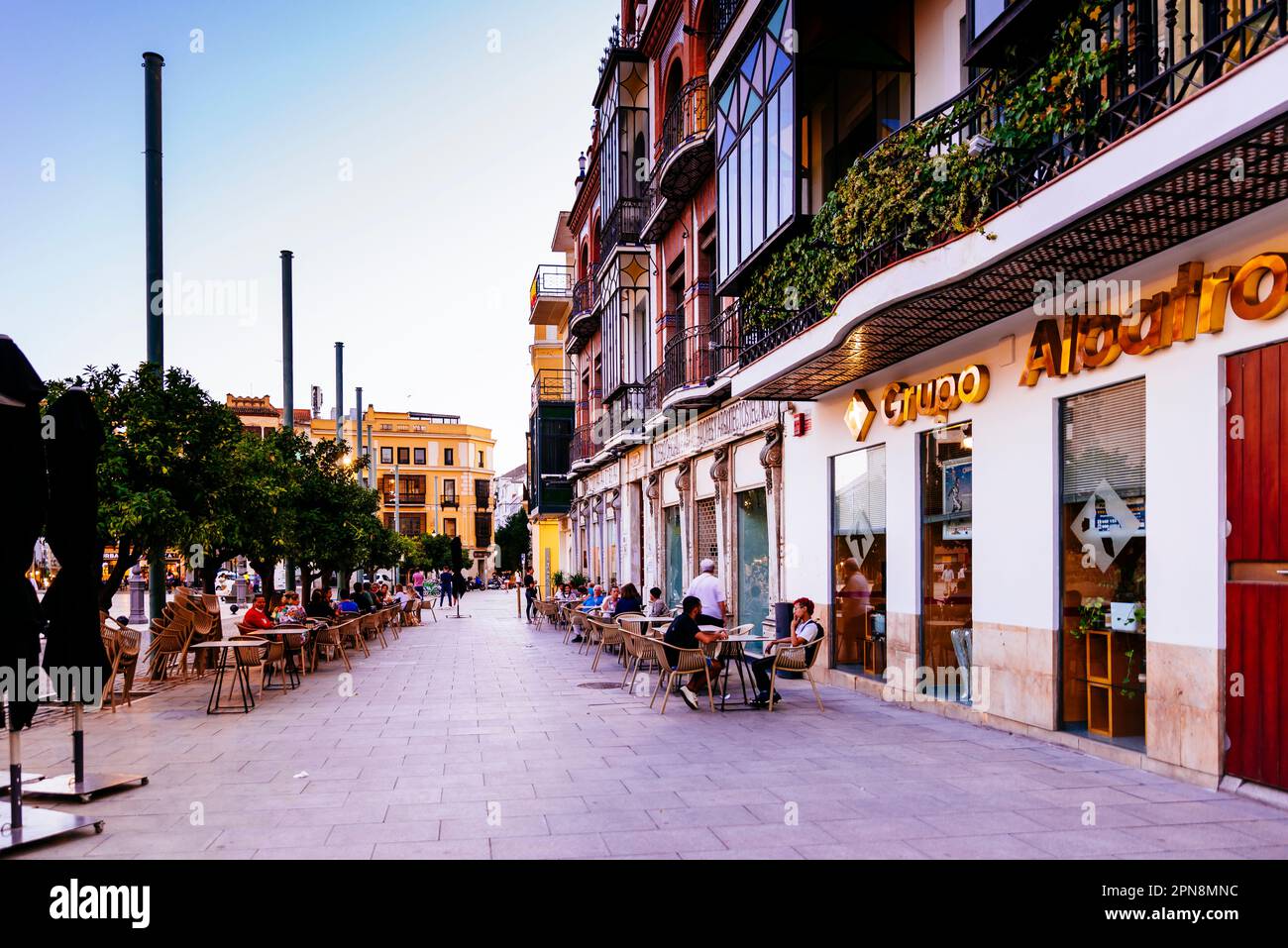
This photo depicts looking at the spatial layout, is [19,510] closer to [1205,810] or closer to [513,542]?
[1205,810]

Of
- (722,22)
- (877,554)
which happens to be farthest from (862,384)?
(722,22)

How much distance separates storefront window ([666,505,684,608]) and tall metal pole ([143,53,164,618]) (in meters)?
10.9

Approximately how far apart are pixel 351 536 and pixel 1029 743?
14558mm

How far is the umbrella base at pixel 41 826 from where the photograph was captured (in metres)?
5.69

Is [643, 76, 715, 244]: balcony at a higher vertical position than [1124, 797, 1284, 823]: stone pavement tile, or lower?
higher

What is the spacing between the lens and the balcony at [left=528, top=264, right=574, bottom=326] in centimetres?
3769

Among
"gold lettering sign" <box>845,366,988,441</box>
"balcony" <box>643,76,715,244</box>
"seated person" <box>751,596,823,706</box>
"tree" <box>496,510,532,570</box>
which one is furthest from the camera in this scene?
"tree" <box>496,510,532,570</box>

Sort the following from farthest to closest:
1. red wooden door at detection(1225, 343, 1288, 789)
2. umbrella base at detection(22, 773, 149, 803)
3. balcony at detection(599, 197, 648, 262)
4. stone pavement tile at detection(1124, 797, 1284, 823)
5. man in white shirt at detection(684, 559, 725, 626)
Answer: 1. balcony at detection(599, 197, 648, 262)
2. man in white shirt at detection(684, 559, 725, 626)
3. umbrella base at detection(22, 773, 149, 803)
4. red wooden door at detection(1225, 343, 1288, 789)
5. stone pavement tile at detection(1124, 797, 1284, 823)

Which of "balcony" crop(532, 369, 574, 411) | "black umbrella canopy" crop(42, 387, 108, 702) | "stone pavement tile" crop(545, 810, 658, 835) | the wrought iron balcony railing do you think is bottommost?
"stone pavement tile" crop(545, 810, 658, 835)

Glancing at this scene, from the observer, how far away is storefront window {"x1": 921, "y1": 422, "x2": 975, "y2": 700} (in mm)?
10539

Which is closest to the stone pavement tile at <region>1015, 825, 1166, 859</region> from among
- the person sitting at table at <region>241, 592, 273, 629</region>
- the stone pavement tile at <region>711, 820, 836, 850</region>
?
the stone pavement tile at <region>711, 820, 836, 850</region>

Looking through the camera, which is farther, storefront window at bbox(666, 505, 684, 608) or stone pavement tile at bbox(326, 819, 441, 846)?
storefront window at bbox(666, 505, 684, 608)

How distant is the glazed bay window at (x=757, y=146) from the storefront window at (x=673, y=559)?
7.52 meters

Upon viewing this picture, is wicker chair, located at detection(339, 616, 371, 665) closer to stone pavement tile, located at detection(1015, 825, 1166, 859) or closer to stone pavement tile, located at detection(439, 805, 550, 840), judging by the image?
stone pavement tile, located at detection(439, 805, 550, 840)
